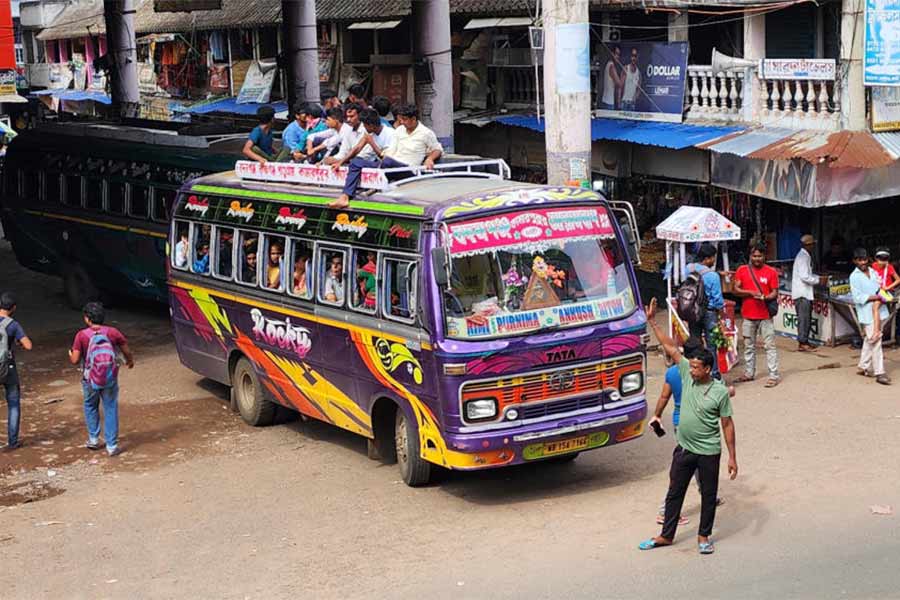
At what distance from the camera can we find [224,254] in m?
14.4

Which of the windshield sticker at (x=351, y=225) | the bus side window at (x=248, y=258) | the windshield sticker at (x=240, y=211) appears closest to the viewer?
the windshield sticker at (x=351, y=225)

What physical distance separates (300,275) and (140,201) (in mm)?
8370

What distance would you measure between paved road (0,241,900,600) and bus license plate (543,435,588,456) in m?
0.46

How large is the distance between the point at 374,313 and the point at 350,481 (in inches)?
63.7

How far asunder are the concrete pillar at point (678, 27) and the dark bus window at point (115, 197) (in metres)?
8.57

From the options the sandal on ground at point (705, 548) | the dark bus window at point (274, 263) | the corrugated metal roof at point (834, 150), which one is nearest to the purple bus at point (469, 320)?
the dark bus window at point (274, 263)

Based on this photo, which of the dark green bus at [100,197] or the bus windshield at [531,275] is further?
the dark green bus at [100,197]

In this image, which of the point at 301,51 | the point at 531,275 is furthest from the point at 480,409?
the point at 301,51

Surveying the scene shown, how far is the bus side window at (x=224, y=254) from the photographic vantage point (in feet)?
46.6

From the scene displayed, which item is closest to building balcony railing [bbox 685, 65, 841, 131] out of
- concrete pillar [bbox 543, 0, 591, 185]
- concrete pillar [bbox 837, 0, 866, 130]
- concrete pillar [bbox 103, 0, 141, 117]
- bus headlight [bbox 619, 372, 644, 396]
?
concrete pillar [bbox 837, 0, 866, 130]

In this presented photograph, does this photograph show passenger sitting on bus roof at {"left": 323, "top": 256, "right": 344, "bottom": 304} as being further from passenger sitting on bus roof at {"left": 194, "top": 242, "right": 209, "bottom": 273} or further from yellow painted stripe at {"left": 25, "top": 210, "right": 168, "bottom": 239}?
yellow painted stripe at {"left": 25, "top": 210, "right": 168, "bottom": 239}

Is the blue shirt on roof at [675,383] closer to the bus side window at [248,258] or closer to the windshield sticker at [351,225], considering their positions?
the windshield sticker at [351,225]

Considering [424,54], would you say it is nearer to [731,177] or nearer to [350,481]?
[731,177]

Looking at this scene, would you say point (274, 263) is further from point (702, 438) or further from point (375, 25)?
point (375, 25)
